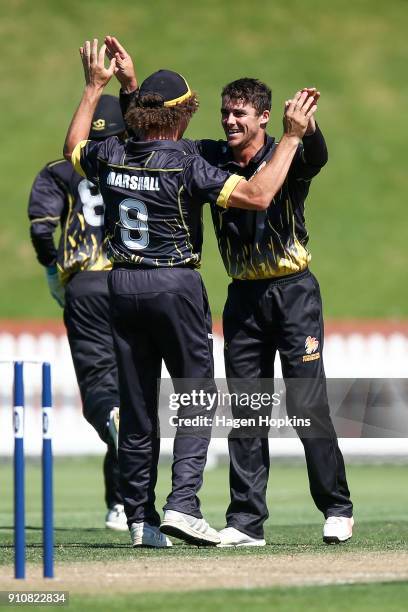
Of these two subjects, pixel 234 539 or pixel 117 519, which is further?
pixel 117 519

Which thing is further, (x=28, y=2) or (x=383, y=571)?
(x=28, y=2)

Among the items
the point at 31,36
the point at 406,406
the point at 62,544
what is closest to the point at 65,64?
the point at 31,36

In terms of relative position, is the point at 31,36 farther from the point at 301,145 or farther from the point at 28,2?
the point at 301,145

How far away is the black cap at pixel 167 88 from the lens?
6984 millimetres

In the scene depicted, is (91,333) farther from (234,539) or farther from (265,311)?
(234,539)

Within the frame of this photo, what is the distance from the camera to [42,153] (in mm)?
34469

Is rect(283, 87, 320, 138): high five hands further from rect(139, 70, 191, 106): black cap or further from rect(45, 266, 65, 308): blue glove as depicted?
rect(45, 266, 65, 308): blue glove

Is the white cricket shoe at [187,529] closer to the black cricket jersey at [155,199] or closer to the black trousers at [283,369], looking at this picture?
the black trousers at [283,369]

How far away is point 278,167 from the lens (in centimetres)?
674

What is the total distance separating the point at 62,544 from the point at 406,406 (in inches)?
255

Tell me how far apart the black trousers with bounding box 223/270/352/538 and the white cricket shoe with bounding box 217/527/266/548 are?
35 millimetres

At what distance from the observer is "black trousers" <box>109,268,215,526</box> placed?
6.93m

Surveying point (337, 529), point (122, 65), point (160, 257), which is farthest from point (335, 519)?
point (122, 65)

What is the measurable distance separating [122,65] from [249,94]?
80 centimetres
